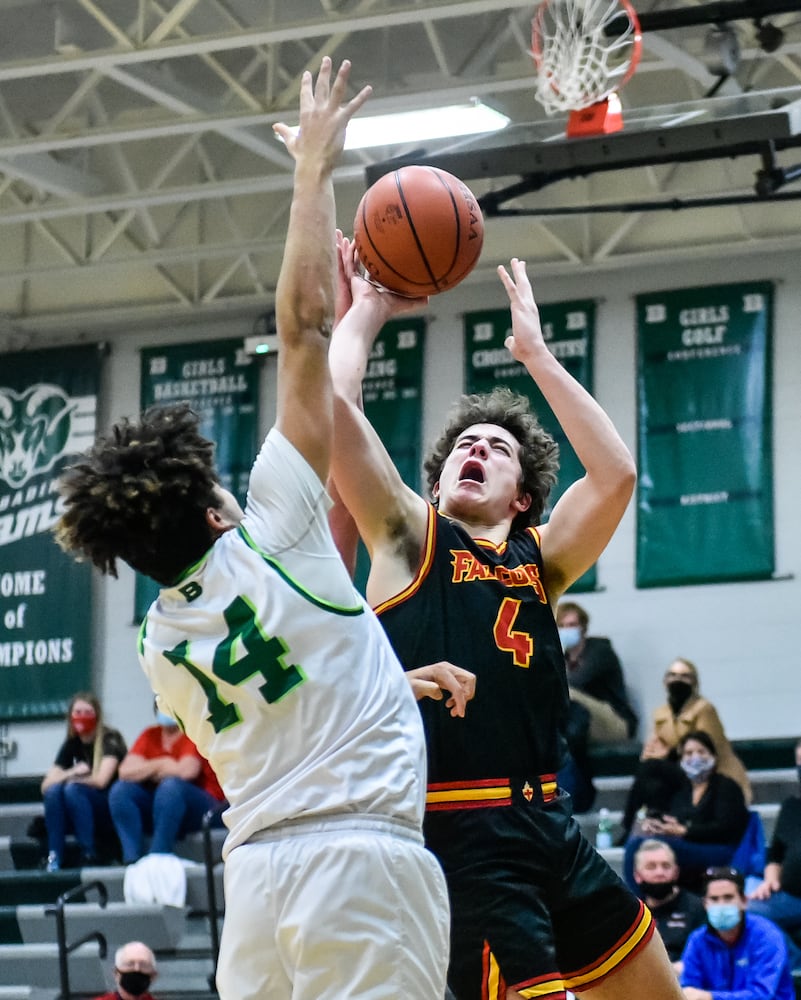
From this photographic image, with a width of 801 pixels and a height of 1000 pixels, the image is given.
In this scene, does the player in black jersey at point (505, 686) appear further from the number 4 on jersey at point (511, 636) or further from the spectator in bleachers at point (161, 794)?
the spectator in bleachers at point (161, 794)

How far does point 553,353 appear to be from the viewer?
13734 millimetres

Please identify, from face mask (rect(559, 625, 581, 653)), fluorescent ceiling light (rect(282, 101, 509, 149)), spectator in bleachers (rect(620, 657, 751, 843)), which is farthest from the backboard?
face mask (rect(559, 625, 581, 653))

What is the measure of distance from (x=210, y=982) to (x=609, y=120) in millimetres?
6205

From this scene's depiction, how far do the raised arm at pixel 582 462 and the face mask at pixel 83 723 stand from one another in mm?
9109

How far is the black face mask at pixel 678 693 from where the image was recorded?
38.8 feet

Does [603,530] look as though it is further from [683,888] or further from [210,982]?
[210,982]

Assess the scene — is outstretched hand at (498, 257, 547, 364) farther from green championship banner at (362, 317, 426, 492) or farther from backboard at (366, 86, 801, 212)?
green championship banner at (362, 317, 426, 492)

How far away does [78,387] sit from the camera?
15836mm

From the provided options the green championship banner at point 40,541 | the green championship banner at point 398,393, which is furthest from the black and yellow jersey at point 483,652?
the green championship banner at point 40,541

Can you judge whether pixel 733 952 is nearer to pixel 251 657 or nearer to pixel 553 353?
pixel 553 353

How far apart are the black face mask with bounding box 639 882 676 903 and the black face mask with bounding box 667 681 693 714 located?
2.43 meters

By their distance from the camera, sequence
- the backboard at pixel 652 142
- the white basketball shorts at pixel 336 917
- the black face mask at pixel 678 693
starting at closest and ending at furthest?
the white basketball shorts at pixel 336 917 → the backboard at pixel 652 142 → the black face mask at pixel 678 693

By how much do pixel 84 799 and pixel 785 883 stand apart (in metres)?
5.45

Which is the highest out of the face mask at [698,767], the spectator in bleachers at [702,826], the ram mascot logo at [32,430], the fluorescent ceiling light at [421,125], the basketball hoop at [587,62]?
the fluorescent ceiling light at [421,125]
